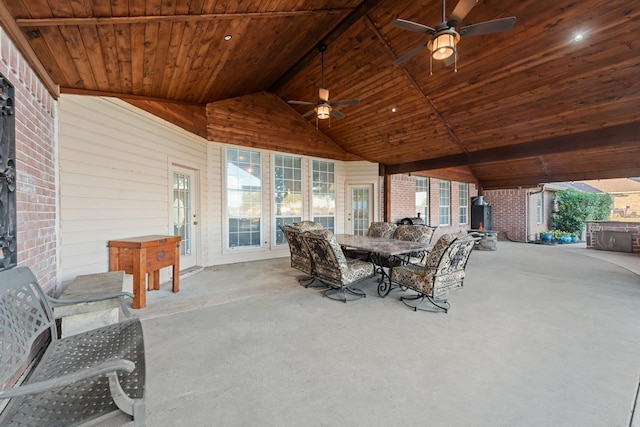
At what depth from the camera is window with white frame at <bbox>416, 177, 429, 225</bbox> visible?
9633 millimetres

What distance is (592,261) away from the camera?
22.4ft

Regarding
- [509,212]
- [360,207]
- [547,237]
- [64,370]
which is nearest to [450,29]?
[64,370]

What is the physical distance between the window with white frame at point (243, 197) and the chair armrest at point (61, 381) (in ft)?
17.4

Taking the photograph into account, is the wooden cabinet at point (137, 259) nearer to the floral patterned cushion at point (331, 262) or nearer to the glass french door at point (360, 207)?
the floral patterned cushion at point (331, 262)

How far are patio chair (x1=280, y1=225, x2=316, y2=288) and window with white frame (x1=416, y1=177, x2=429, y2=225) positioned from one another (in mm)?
6271

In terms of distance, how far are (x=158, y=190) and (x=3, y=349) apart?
11.4 feet

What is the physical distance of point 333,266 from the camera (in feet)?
12.3

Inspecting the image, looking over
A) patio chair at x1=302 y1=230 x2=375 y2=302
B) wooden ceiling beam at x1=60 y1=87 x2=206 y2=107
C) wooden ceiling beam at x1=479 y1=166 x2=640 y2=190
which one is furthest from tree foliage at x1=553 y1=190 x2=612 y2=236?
wooden ceiling beam at x1=60 y1=87 x2=206 y2=107

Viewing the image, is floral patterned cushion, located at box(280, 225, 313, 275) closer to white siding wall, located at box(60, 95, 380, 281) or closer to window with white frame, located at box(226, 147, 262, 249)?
white siding wall, located at box(60, 95, 380, 281)

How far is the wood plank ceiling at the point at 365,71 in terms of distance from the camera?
2623mm

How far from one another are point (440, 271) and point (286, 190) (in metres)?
4.81

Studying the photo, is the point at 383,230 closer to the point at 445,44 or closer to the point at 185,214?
the point at 445,44

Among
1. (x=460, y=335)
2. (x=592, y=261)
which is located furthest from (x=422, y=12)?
(x=592, y=261)

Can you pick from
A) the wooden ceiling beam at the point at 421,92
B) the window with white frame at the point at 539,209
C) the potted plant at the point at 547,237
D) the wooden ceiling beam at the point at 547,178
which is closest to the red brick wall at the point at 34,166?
the wooden ceiling beam at the point at 421,92
